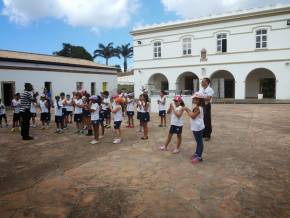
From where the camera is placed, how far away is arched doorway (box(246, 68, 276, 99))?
86.2ft

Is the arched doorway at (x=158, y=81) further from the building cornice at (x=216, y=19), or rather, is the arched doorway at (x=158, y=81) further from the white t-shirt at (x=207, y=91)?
the white t-shirt at (x=207, y=91)

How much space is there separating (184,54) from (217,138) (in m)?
20.3

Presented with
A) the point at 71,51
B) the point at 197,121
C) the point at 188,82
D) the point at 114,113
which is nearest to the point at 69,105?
the point at 114,113

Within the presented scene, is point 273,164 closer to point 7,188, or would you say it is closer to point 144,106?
point 144,106

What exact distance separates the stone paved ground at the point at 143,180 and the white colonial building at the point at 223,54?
14089 mm

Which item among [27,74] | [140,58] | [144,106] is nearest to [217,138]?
[144,106]

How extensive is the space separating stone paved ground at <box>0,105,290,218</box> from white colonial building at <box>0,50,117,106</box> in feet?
50.8

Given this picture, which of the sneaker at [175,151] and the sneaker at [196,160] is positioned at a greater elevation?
the sneaker at [175,151]

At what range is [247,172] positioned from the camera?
17.6 feet

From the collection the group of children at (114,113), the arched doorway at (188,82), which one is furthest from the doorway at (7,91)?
the arched doorway at (188,82)

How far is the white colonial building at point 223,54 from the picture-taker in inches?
920

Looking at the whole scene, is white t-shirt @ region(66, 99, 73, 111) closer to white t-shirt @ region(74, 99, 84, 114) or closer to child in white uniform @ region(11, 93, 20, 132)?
white t-shirt @ region(74, 99, 84, 114)

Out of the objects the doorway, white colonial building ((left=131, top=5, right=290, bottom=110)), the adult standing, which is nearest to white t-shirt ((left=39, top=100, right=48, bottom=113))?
the adult standing

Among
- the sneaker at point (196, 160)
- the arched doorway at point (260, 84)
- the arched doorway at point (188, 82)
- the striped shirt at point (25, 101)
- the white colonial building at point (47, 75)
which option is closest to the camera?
the sneaker at point (196, 160)
